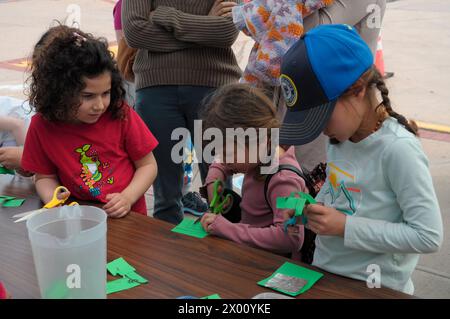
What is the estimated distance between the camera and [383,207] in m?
1.45

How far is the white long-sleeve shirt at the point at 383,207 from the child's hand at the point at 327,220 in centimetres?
2

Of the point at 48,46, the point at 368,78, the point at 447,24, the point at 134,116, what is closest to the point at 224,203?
the point at 134,116

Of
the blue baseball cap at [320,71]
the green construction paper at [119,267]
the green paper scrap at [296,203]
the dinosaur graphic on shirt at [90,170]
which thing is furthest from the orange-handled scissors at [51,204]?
the blue baseball cap at [320,71]

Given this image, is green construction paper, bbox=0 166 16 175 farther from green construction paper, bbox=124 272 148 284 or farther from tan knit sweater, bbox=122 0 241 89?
green construction paper, bbox=124 272 148 284

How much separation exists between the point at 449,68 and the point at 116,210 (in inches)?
250

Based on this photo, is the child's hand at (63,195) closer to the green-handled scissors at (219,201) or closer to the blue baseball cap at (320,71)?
the green-handled scissors at (219,201)

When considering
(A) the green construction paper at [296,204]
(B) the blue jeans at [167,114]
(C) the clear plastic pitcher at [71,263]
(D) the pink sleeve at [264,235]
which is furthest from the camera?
(B) the blue jeans at [167,114]

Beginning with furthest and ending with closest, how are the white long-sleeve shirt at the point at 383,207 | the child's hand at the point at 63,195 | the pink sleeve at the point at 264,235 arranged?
the child's hand at the point at 63,195 → the pink sleeve at the point at 264,235 → the white long-sleeve shirt at the point at 383,207

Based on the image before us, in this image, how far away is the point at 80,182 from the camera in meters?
2.04

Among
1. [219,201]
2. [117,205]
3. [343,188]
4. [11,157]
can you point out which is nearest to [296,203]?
[343,188]

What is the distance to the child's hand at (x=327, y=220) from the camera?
143cm

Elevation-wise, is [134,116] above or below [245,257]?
above

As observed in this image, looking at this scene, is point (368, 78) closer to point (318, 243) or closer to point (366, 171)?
point (366, 171)

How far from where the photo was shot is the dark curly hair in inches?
77.4
